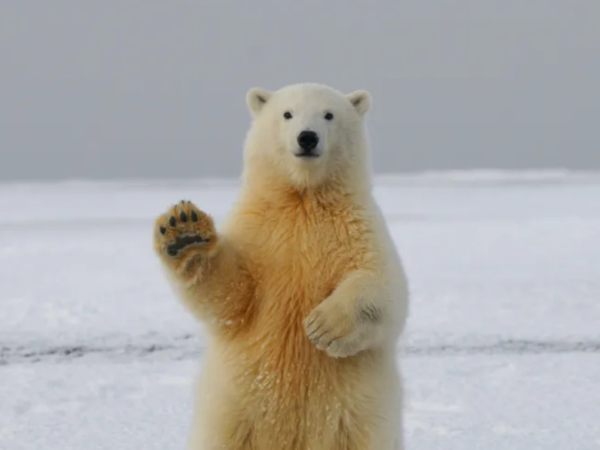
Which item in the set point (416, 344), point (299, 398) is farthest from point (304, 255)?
point (416, 344)

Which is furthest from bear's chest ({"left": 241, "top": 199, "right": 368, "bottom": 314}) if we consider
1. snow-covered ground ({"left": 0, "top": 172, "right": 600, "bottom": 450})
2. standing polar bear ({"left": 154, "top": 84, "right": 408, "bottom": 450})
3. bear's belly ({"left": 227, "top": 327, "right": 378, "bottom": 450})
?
snow-covered ground ({"left": 0, "top": 172, "right": 600, "bottom": 450})

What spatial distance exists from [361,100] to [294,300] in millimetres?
682

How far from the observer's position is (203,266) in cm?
233

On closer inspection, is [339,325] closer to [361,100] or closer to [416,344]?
[361,100]

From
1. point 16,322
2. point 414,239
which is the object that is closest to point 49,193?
point 414,239

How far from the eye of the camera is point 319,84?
270 cm

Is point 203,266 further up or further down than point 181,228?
further down

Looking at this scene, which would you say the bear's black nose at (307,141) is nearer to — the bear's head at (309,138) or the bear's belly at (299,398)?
the bear's head at (309,138)

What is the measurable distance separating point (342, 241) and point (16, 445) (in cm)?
201

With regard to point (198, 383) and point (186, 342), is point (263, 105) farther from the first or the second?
point (186, 342)

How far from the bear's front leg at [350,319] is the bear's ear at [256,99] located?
0.70 meters

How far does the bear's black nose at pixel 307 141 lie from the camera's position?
242cm

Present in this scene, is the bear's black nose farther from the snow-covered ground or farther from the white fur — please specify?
the snow-covered ground

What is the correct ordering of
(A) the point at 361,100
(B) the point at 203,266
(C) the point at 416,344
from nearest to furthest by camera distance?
(B) the point at 203,266 → (A) the point at 361,100 → (C) the point at 416,344
